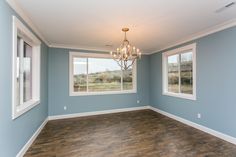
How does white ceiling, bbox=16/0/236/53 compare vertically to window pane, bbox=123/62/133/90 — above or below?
above

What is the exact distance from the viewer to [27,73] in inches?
137

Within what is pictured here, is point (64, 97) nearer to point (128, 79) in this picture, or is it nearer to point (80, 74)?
point (80, 74)

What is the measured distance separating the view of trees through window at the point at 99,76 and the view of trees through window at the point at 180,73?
1.72m

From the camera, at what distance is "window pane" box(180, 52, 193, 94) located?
14.8ft

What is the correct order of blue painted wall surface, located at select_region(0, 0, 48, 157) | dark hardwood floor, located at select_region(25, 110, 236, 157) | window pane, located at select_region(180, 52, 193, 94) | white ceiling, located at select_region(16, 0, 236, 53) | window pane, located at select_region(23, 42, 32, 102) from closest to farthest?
blue painted wall surface, located at select_region(0, 0, 48, 157), white ceiling, located at select_region(16, 0, 236, 53), dark hardwood floor, located at select_region(25, 110, 236, 157), window pane, located at select_region(23, 42, 32, 102), window pane, located at select_region(180, 52, 193, 94)

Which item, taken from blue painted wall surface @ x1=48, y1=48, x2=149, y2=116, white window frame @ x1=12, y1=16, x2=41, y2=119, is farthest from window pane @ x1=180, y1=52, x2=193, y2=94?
white window frame @ x1=12, y1=16, x2=41, y2=119

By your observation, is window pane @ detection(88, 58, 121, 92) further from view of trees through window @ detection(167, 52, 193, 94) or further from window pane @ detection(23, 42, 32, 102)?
window pane @ detection(23, 42, 32, 102)

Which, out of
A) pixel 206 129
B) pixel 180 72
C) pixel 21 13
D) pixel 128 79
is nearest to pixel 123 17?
pixel 21 13

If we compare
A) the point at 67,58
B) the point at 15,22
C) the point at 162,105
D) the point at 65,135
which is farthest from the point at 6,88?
the point at 162,105

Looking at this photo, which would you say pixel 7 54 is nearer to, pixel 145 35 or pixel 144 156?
pixel 144 156

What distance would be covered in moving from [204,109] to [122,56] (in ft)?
8.46

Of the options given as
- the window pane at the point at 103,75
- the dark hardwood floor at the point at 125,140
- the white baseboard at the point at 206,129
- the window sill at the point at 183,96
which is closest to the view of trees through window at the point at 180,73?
the window sill at the point at 183,96

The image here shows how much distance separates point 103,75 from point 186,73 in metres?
3.06

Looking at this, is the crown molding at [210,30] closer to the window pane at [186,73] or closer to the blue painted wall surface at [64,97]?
the window pane at [186,73]
